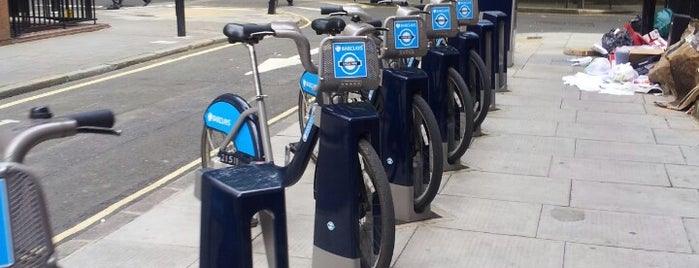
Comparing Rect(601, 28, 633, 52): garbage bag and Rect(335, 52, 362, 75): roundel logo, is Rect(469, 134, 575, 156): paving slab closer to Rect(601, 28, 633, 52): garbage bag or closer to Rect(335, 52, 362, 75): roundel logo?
Rect(335, 52, 362, 75): roundel logo

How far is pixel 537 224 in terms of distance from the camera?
505 centimetres

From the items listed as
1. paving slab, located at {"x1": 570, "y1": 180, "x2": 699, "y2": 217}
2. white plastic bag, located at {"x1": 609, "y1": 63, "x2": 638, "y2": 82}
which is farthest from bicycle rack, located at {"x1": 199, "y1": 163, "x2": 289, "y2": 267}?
white plastic bag, located at {"x1": 609, "y1": 63, "x2": 638, "y2": 82}

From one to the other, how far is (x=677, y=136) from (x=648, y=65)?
321cm

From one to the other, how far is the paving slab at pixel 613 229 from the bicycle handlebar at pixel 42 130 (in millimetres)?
3141

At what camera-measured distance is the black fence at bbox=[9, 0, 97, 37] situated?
1502cm

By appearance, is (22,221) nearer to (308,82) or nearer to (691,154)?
(308,82)

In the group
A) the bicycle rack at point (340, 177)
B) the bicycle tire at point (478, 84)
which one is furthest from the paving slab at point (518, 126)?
the bicycle rack at point (340, 177)

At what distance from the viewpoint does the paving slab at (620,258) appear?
14.4 feet

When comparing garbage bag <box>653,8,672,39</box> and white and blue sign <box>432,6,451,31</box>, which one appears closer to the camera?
white and blue sign <box>432,6,451,31</box>

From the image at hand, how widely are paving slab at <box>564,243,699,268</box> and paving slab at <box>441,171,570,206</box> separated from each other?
2.94ft

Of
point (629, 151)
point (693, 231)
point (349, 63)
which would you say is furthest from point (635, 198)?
point (349, 63)

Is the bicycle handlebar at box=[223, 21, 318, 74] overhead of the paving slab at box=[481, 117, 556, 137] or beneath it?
overhead

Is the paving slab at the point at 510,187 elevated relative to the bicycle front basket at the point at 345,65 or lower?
lower

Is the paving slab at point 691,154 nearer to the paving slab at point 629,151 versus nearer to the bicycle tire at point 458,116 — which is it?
the paving slab at point 629,151
